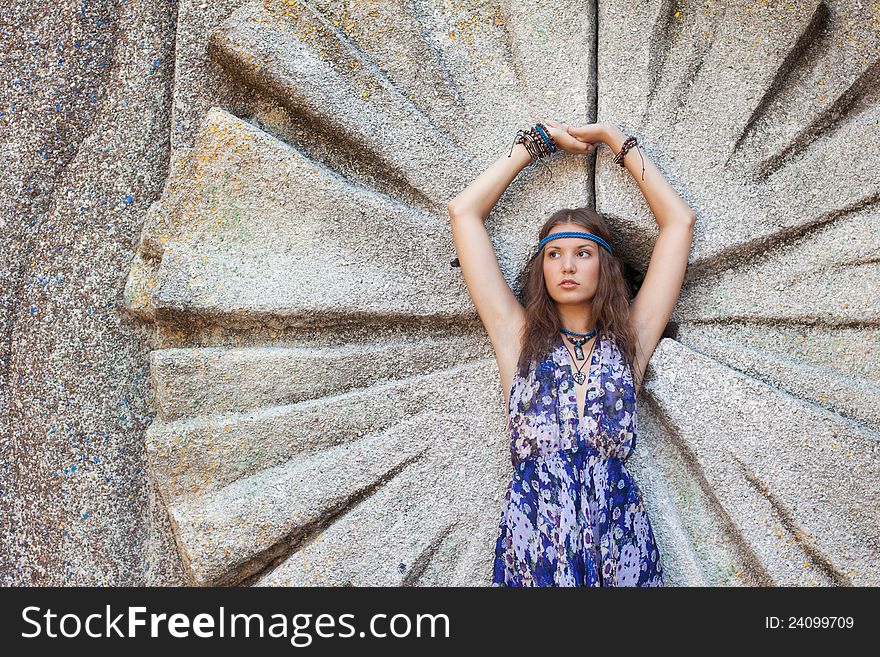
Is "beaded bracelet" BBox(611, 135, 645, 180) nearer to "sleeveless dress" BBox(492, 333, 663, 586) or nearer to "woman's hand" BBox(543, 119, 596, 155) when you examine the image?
"woman's hand" BBox(543, 119, 596, 155)

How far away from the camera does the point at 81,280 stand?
2.32 m

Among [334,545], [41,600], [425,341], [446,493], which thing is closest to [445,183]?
[425,341]

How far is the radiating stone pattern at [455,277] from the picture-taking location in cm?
210

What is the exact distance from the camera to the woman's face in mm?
2100

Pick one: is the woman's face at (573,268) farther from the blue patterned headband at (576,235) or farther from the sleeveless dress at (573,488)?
the sleeveless dress at (573,488)

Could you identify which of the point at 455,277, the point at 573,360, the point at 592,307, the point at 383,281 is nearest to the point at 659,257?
the point at 592,307

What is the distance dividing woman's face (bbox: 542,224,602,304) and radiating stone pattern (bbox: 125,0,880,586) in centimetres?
14

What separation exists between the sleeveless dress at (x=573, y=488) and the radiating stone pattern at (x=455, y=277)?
0.11 m

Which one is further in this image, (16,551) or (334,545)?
(16,551)

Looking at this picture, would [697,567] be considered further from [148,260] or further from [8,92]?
[8,92]

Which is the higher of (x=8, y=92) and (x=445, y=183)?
(x=8, y=92)

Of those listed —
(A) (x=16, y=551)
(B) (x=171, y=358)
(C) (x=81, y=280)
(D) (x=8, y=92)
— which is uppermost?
(D) (x=8, y=92)

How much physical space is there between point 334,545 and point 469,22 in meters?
1.25

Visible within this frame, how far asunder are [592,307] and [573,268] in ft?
0.33
